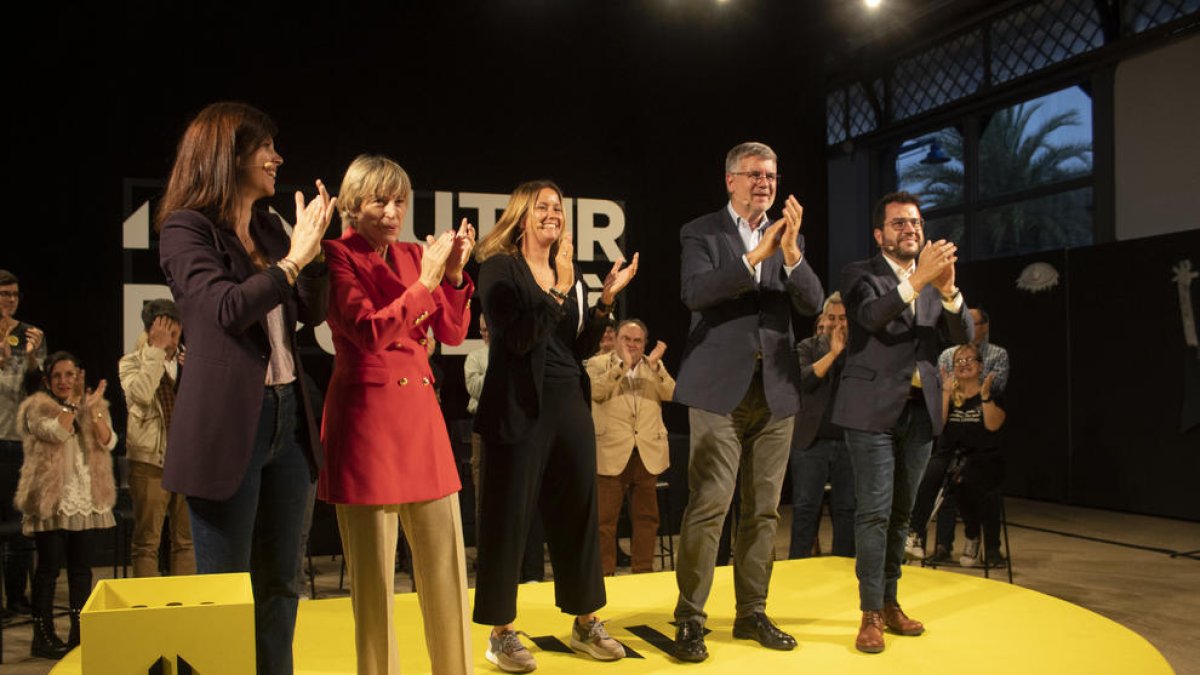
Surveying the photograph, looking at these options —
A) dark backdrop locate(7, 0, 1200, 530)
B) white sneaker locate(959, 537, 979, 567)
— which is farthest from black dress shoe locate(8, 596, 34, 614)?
white sneaker locate(959, 537, 979, 567)

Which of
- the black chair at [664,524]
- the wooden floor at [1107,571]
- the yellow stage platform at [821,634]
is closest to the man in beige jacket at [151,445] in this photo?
the wooden floor at [1107,571]

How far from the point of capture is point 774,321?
3574mm

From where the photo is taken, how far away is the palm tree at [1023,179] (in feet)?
34.8

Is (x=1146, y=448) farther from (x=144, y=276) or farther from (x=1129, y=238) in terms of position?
(x=144, y=276)

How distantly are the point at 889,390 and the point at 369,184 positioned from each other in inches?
76.2

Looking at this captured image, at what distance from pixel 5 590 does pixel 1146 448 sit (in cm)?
835

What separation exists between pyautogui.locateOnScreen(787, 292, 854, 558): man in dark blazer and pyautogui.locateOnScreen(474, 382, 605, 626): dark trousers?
2544mm

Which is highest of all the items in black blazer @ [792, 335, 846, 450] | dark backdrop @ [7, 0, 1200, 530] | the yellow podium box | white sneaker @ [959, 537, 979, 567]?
dark backdrop @ [7, 0, 1200, 530]

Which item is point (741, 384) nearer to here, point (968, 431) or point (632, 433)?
point (632, 433)

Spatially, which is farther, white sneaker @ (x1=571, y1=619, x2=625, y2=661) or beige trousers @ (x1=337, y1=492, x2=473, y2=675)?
white sneaker @ (x1=571, y1=619, x2=625, y2=661)

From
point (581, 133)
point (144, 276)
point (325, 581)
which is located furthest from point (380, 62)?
point (325, 581)

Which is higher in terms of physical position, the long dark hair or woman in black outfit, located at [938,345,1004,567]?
the long dark hair

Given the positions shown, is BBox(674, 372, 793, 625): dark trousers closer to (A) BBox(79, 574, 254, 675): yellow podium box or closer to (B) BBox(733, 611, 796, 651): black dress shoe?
(B) BBox(733, 611, 796, 651): black dress shoe

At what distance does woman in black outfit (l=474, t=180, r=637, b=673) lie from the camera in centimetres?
326
